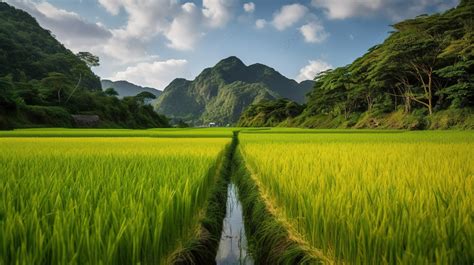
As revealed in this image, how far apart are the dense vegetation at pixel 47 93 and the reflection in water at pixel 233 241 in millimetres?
26300

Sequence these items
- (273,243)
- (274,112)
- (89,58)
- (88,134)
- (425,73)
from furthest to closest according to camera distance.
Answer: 1. (274,112)
2. (89,58)
3. (425,73)
4. (88,134)
5. (273,243)

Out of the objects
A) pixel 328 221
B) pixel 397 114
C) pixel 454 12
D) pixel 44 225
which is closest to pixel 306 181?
pixel 328 221

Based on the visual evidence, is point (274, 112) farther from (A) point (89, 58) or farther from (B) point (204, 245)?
(B) point (204, 245)

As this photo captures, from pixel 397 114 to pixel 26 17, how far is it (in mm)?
83136

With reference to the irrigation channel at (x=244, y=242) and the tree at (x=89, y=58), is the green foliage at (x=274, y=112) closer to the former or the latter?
the tree at (x=89, y=58)

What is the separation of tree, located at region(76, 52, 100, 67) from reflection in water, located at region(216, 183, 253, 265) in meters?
47.4

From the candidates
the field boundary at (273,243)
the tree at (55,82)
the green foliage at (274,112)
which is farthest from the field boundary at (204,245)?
the green foliage at (274,112)

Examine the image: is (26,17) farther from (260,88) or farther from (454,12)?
(260,88)

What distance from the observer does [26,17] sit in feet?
226

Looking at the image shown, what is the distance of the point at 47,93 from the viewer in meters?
35.3

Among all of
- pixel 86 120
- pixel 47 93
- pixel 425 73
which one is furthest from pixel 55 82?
pixel 425 73

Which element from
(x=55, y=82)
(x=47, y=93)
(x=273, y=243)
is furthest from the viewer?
(x=55, y=82)

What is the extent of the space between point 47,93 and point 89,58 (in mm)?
11272

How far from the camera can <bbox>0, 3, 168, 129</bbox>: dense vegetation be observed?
2703 cm
